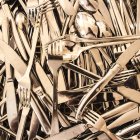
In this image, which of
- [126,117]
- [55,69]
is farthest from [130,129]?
[55,69]

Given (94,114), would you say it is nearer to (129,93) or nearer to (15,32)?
(129,93)

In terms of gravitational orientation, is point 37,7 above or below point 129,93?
above

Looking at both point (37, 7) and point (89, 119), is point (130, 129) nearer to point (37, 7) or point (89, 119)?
point (89, 119)

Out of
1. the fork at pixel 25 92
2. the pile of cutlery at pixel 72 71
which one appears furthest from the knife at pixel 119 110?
the fork at pixel 25 92

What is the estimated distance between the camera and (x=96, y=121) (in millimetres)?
427

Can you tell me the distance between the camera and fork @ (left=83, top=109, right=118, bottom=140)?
0.42 metres

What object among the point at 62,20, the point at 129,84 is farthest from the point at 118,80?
the point at 62,20

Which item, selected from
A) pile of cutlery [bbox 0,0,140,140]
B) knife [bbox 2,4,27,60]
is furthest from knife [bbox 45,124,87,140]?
knife [bbox 2,4,27,60]

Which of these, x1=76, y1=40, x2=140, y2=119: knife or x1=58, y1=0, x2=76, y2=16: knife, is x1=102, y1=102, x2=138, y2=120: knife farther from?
x1=58, y1=0, x2=76, y2=16: knife

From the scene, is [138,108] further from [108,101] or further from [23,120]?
[23,120]

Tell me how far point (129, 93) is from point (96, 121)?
58 mm

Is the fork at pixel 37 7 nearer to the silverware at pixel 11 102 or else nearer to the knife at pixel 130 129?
the silverware at pixel 11 102

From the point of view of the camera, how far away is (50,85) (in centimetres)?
45

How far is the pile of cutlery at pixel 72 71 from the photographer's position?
0.43 meters
